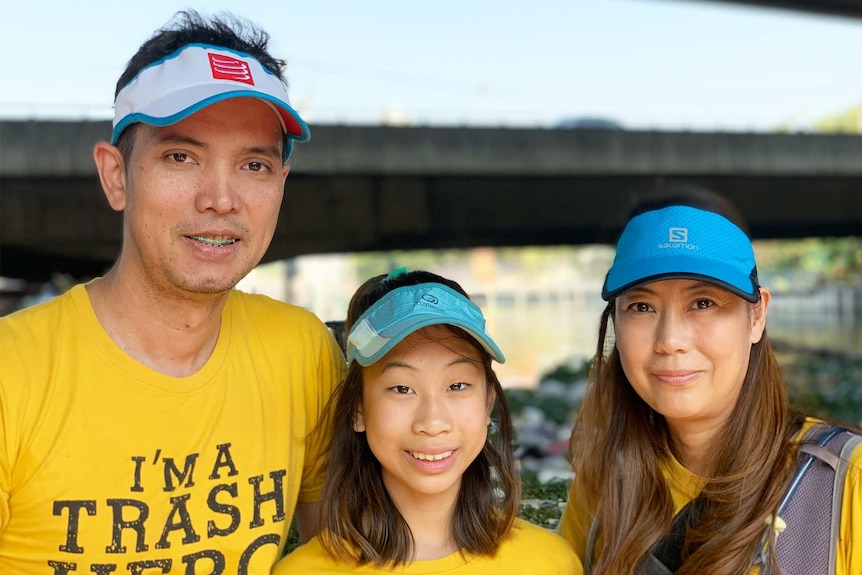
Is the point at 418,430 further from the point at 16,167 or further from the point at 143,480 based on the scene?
the point at 16,167

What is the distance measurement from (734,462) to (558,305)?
61.7 m

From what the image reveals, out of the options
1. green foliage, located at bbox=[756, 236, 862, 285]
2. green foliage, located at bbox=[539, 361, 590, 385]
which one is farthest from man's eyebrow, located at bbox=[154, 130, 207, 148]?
green foliage, located at bbox=[756, 236, 862, 285]

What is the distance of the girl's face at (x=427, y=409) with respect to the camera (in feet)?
8.44

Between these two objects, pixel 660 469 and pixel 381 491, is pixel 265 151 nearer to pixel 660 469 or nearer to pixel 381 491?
pixel 381 491

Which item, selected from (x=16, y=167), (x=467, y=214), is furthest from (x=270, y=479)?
(x=467, y=214)

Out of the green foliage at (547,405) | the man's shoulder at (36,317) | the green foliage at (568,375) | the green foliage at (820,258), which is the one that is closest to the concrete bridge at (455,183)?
the green foliage at (568,375)

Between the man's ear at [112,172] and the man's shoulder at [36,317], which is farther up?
the man's ear at [112,172]

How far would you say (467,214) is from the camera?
14.5 metres

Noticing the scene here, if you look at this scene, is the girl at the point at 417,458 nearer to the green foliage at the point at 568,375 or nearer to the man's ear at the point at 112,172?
the man's ear at the point at 112,172

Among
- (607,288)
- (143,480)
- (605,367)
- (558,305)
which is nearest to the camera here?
(143,480)

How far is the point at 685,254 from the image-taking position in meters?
2.49

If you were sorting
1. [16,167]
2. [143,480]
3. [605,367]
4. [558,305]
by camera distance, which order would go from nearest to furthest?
[143,480] → [605,367] → [16,167] → [558,305]

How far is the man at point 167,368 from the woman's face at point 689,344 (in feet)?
3.75

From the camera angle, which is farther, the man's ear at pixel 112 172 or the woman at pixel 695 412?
the man's ear at pixel 112 172
